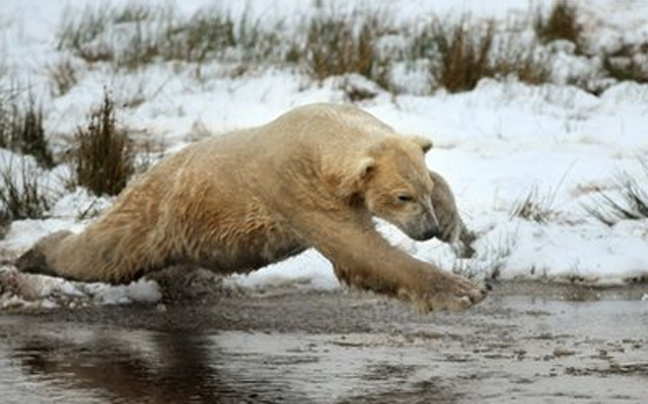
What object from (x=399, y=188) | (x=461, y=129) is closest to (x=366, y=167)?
(x=399, y=188)

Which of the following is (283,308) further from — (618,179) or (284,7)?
(284,7)

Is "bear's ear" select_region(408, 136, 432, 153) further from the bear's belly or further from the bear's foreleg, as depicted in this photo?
the bear's belly

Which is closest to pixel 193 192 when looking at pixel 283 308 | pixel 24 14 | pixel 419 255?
pixel 283 308

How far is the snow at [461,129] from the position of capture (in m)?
9.48

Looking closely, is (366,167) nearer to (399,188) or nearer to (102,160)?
(399,188)

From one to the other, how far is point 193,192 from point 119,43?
851 centimetres

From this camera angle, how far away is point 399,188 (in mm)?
6758

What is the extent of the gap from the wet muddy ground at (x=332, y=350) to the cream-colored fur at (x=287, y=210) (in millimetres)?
325

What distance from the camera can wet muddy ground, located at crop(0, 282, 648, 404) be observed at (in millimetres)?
6359

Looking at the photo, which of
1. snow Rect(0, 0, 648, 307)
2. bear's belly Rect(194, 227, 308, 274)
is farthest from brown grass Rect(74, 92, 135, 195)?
bear's belly Rect(194, 227, 308, 274)

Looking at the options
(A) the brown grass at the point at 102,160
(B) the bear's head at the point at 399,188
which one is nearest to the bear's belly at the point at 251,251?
(B) the bear's head at the point at 399,188

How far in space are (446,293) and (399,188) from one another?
468 millimetres

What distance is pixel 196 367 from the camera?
704 cm

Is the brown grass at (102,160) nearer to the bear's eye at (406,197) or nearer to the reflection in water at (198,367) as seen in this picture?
the reflection in water at (198,367)
